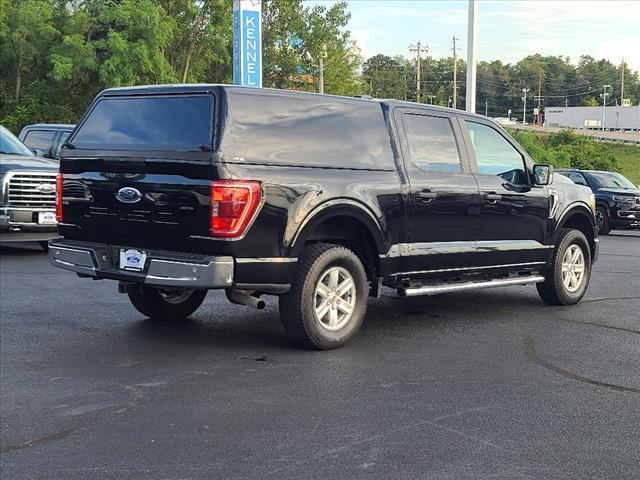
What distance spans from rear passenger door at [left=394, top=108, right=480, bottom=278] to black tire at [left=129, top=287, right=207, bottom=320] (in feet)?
6.77

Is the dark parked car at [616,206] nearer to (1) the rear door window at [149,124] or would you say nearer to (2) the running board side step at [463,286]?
(2) the running board side step at [463,286]

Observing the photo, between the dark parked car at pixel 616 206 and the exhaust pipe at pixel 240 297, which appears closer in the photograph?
the exhaust pipe at pixel 240 297

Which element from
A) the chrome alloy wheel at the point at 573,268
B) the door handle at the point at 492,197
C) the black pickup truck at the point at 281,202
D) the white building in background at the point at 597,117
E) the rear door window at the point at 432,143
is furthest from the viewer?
the white building in background at the point at 597,117

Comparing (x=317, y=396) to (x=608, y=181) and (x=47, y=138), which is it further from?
(x=608, y=181)

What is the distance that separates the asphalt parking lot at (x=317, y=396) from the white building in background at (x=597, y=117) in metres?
125

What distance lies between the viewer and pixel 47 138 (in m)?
16.4

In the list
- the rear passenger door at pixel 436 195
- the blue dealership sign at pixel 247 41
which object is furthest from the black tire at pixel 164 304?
the blue dealership sign at pixel 247 41

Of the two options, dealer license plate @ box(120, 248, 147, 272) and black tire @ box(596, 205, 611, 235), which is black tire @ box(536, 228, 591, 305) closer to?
dealer license plate @ box(120, 248, 147, 272)

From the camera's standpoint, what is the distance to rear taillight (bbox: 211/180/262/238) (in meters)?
5.96

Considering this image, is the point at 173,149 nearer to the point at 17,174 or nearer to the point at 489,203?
the point at 489,203

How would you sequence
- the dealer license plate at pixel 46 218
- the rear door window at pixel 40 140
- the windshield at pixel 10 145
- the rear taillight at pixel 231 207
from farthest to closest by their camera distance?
the rear door window at pixel 40 140 < the windshield at pixel 10 145 < the dealer license plate at pixel 46 218 < the rear taillight at pixel 231 207

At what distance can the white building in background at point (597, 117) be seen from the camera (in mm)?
126375

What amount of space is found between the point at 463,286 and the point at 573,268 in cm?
207

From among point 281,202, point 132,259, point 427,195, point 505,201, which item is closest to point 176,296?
point 132,259
